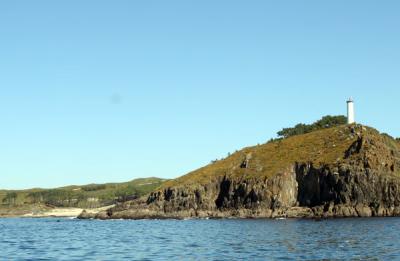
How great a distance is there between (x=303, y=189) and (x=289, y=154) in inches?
716

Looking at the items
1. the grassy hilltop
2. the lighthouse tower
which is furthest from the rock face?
the lighthouse tower

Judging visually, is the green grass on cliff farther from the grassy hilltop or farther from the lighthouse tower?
the lighthouse tower

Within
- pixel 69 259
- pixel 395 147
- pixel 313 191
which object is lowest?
pixel 69 259

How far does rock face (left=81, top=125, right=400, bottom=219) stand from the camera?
14775 centimetres

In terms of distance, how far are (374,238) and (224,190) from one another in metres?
111

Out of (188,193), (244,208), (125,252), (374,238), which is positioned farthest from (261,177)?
(125,252)

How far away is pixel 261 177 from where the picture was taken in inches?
6742

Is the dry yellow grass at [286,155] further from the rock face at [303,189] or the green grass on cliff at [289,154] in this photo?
the rock face at [303,189]

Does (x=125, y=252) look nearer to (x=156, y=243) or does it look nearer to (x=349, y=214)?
(x=156, y=243)

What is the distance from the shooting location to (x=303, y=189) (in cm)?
16588

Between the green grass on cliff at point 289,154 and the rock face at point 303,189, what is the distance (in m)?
0.53

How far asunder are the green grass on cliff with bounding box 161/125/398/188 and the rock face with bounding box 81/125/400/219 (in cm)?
53

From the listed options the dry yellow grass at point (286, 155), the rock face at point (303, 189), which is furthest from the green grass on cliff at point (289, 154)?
the rock face at point (303, 189)

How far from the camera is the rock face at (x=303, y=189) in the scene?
148 metres
